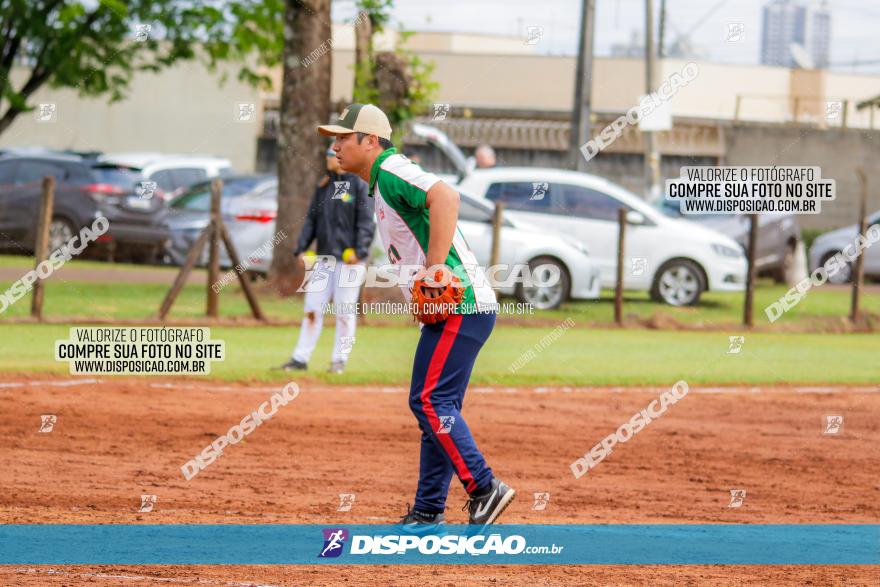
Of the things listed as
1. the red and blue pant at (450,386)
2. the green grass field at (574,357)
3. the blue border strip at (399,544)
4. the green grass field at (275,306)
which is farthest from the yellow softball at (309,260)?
the red and blue pant at (450,386)

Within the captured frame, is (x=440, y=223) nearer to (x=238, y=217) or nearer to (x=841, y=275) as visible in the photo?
(x=238, y=217)

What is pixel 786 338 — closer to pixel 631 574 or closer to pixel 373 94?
pixel 373 94

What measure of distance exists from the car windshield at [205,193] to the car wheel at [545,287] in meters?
6.81

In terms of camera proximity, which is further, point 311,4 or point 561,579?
point 311,4

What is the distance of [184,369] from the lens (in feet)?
44.1

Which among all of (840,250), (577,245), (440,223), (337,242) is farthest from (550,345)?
(840,250)

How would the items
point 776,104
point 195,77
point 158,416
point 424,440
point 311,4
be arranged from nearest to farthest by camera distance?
point 424,440
point 158,416
point 311,4
point 195,77
point 776,104

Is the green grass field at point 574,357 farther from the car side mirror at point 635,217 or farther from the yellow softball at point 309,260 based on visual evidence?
the car side mirror at point 635,217

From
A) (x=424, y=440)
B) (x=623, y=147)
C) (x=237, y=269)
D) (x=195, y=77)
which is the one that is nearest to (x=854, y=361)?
(x=237, y=269)

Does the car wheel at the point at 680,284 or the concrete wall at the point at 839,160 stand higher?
the concrete wall at the point at 839,160

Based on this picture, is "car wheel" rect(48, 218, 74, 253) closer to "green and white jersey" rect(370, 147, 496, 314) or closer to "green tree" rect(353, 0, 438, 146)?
"green tree" rect(353, 0, 438, 146)

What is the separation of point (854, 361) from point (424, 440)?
1074cm

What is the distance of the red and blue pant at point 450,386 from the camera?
6.58 meters

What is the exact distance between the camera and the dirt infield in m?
6.38
